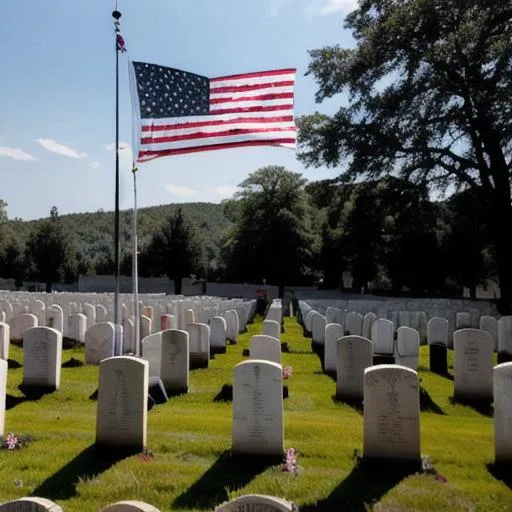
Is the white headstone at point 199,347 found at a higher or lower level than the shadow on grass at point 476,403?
higher

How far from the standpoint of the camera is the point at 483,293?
68812 millimetres

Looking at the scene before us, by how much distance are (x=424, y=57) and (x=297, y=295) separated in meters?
33.6

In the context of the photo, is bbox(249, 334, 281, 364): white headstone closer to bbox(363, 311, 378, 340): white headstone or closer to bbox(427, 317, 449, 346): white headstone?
bbox(363, 311, 378, 340): white headstone

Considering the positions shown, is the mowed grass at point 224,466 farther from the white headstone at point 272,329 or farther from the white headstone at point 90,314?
the white headstone at point 90,314

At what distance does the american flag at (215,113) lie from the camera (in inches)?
430

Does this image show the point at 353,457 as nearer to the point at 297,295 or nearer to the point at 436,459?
the point at 436,459

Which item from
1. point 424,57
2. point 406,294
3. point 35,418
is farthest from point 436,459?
point 406,294

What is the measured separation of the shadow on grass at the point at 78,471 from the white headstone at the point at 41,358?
3630 mm

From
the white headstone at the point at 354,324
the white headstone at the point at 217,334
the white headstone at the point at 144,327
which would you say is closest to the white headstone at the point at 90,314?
the white headstone at the point at 144,327

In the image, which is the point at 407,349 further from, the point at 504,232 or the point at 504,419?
the point at 504,232

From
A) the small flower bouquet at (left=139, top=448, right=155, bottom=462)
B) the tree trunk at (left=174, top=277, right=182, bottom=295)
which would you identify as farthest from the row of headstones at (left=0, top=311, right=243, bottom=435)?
the tree trunk at (left=174, top=277, right=182, bottom=295)

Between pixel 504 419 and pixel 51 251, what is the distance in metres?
61.9

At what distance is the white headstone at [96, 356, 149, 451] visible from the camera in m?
7.21

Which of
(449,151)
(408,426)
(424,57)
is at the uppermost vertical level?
(424,57)
